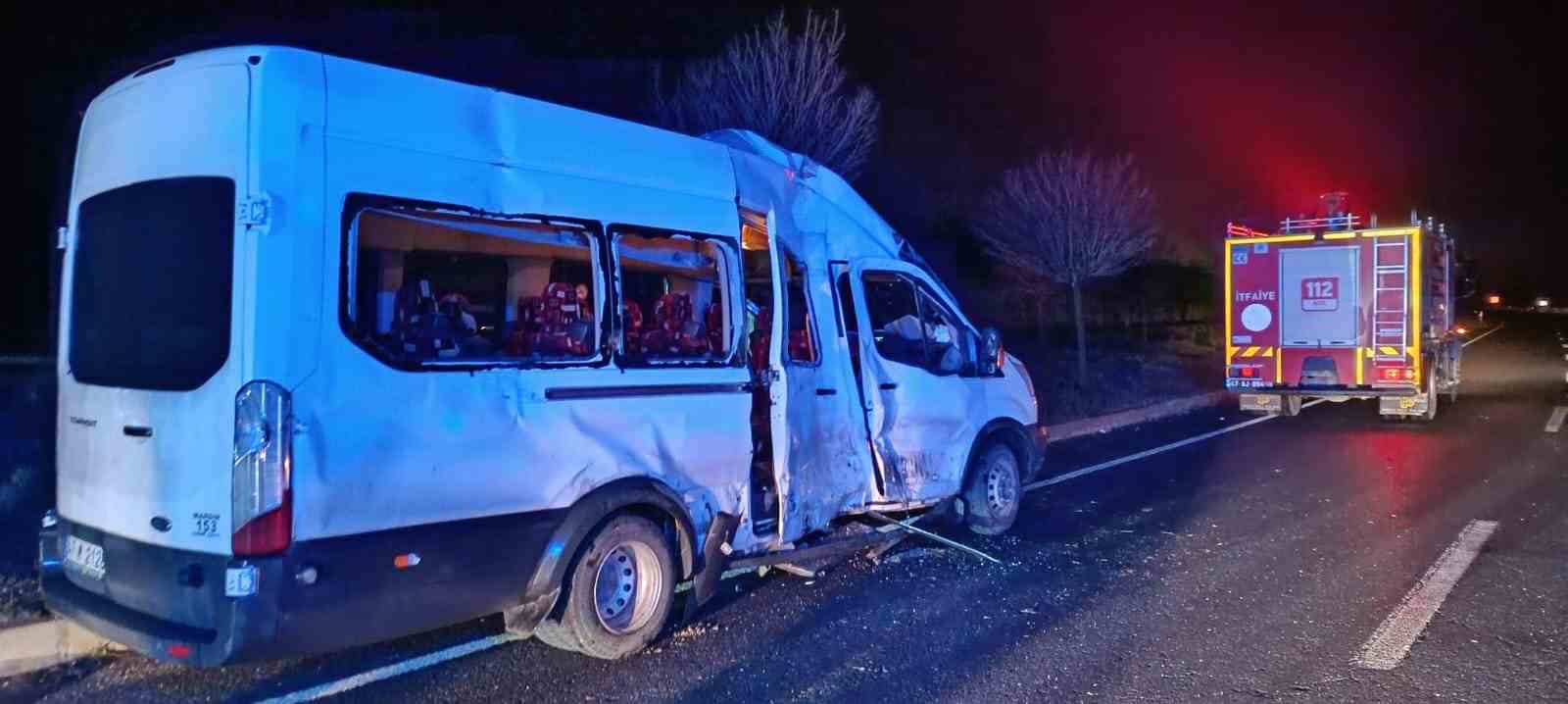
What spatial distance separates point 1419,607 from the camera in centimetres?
671

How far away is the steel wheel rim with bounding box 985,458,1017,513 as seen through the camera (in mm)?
8586

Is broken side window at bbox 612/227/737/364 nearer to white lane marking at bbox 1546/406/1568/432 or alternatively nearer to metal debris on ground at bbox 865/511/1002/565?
metal debris on ground at bbox 865/511/1002/565

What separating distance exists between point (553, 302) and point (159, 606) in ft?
7.13

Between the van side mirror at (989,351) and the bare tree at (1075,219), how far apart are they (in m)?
11.4

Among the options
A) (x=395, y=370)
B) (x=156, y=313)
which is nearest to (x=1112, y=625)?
(x=395, y=370)

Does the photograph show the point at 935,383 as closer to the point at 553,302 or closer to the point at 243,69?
the point at 553,302

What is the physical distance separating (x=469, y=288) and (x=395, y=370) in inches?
32.0

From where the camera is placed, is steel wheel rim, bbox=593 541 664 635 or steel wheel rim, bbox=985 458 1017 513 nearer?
steel wheel rim, bbox=593 541 664 635

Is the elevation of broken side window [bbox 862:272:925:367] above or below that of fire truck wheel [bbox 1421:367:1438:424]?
above

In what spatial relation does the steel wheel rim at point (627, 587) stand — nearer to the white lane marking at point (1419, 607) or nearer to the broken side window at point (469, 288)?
the broken side window at point (469, 288)

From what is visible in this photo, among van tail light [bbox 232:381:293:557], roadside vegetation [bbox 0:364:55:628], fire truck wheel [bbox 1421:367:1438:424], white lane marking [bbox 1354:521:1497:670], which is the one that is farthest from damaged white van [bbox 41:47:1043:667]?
fire truck wheel [bbox 1421:367:1438:424]

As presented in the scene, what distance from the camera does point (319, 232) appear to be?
15.0ft

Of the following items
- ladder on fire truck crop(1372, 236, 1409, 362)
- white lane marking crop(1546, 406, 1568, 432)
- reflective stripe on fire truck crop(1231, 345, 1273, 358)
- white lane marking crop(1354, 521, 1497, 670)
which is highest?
ladder on fire truck crop(1372, 236, 1409, 362)

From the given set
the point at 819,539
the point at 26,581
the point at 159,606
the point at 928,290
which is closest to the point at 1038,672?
the point at 819,539
